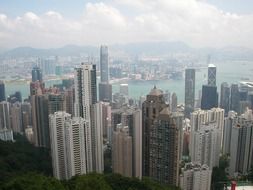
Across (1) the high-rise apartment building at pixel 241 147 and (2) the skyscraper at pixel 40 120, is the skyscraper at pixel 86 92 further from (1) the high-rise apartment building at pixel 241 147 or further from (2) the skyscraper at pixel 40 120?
(1) the high-rise apartment building at pixel 241 147

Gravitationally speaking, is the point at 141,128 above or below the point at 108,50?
below

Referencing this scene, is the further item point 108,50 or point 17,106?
point 108,50

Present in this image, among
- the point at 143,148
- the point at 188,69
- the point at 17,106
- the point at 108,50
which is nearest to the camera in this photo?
the point at 143,148

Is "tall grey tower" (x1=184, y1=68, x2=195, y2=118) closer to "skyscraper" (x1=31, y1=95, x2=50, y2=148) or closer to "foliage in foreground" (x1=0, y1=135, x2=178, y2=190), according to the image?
"skyscraper" (x1=31, y1=95, x2=50, y2=148)

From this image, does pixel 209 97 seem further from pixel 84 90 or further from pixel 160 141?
pixel 160 141

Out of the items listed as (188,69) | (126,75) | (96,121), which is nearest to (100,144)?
(96,121)

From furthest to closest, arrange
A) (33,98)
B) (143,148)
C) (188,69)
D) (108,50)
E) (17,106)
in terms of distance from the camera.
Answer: (108,50) < (188,69) < (17,106) < (33,98) < (143,148)

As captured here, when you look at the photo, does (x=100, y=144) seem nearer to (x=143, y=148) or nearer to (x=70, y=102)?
(x=143, y=148)
